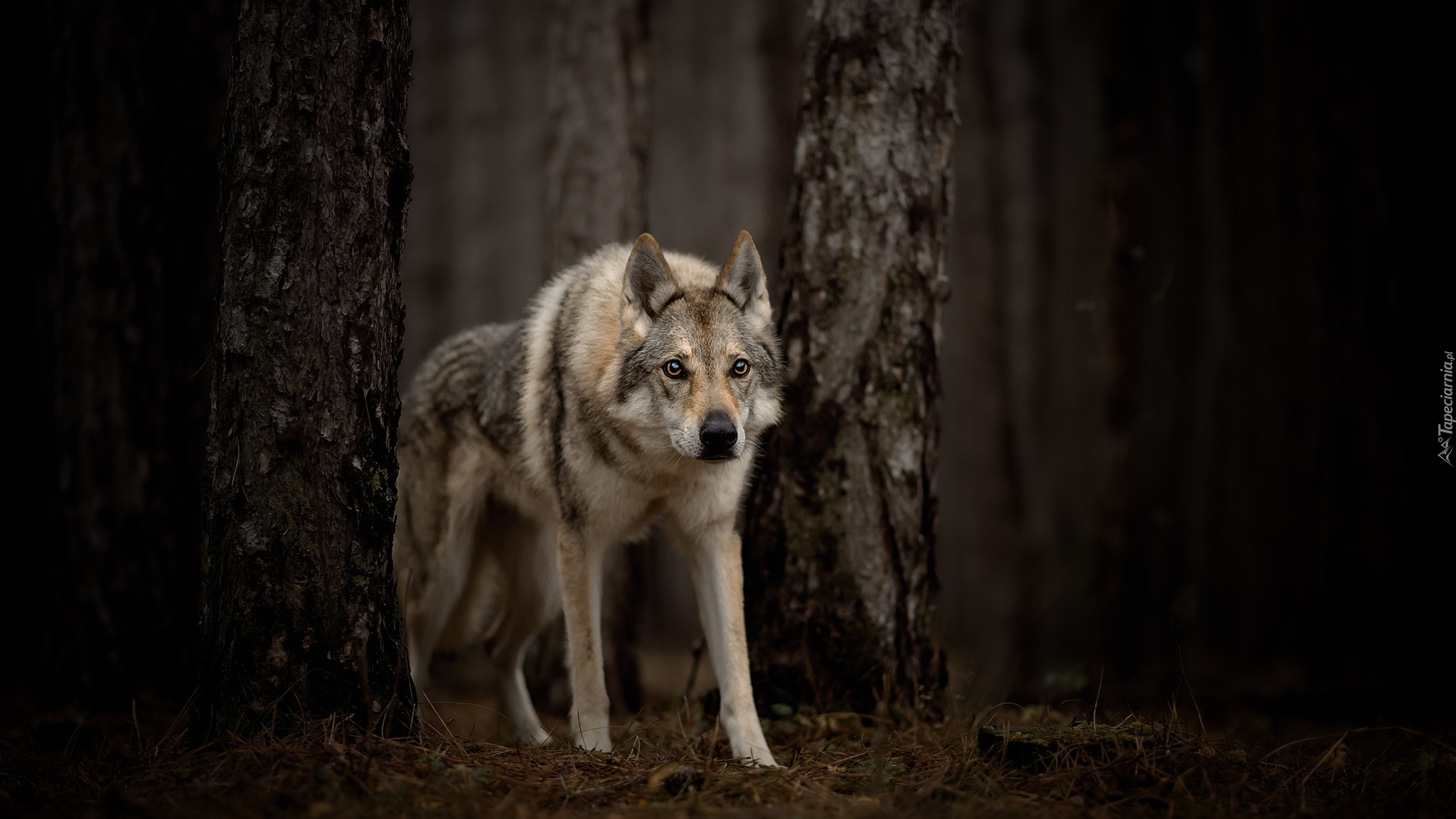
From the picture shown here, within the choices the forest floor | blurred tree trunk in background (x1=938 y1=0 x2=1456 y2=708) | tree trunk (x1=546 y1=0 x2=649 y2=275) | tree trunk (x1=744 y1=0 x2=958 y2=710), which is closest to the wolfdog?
tree trunk (x1=744 y1=0 x2=958 y2=710)

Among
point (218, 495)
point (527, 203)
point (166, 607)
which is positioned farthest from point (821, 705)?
point (527, 203)

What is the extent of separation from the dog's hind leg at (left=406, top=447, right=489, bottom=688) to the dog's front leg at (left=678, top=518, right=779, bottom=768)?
1405 millimetres

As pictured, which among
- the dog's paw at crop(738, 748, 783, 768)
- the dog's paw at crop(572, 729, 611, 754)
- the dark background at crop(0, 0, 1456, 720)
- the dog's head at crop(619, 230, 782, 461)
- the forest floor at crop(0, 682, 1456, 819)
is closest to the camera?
the forest floor at crop(0, 682, 1456, 819)

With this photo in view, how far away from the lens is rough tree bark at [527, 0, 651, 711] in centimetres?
581

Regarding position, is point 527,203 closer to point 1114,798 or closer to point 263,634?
point 263,634

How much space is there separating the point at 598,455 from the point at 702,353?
688 mm

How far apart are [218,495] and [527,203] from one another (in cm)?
854

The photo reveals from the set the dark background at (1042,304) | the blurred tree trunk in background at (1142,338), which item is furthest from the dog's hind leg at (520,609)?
the blurred tree trunk in background at (1142,338)

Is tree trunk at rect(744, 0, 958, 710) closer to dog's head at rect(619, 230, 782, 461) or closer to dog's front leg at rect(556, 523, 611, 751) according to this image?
dog's head at rect(619, 230, 782, 461)

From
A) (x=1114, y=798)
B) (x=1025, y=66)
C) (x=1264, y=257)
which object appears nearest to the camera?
(x=1114, y=798)

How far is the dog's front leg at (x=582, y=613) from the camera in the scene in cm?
412

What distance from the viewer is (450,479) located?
5012mm

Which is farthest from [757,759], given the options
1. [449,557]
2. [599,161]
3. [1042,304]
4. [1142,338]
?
[1042,304]

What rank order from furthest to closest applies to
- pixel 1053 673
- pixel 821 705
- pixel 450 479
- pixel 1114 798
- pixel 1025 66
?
pixel 1025 66, pixel 1053 673, pixel 450 479, pixel 821 705, pixel 1114 798
